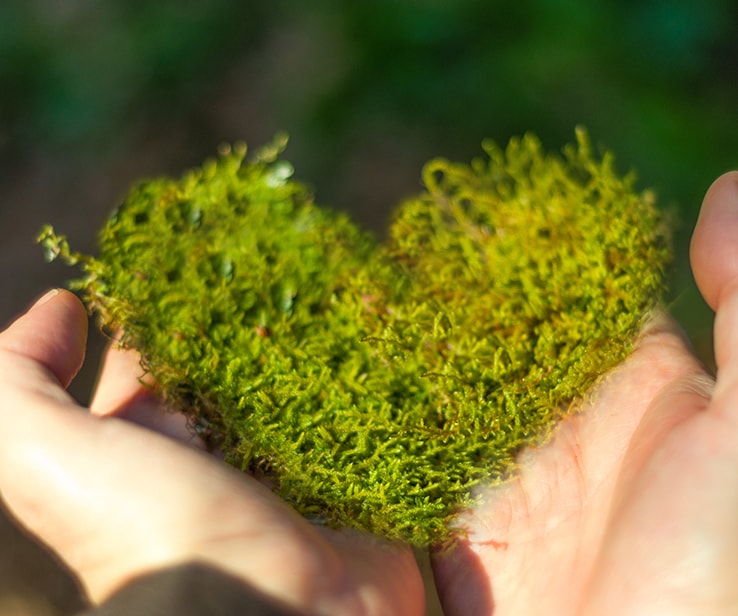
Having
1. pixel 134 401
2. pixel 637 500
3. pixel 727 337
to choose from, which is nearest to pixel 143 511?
pixel 134 401

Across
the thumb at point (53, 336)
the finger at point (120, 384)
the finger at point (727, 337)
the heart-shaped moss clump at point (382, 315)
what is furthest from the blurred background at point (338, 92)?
the finger at point (727, 337)

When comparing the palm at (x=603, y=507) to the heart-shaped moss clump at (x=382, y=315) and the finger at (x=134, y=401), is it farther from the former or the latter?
the finger at (x=134, y=401)

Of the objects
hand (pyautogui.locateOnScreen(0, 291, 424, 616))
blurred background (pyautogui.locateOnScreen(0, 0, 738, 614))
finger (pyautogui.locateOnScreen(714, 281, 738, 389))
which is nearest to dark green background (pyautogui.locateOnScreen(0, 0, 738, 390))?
blurred background (pyautogui.locateOnScreen(0, 0, 738, 614))

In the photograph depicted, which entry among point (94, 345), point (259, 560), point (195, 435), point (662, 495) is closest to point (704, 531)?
point (662, 495)

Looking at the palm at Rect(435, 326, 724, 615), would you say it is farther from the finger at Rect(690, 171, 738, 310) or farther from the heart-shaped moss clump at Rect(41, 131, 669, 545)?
the finger at Rect(690, 171, 738, 310)

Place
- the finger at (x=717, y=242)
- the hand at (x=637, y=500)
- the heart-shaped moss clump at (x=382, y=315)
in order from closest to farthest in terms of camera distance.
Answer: the hand at (x=637, y=500) < the finger at (x=717, y=242) < the heart-shaped moss clump at (x=382, y=315)

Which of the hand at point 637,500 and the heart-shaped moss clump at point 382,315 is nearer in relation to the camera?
the hand at point 637,500

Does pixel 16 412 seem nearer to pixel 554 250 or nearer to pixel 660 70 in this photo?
pixel 554 250

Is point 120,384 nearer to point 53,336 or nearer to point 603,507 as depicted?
point 53,336
